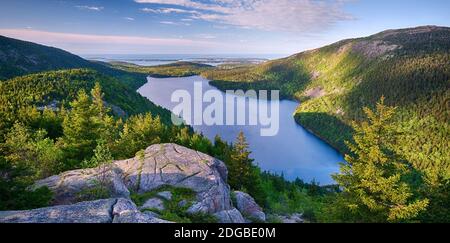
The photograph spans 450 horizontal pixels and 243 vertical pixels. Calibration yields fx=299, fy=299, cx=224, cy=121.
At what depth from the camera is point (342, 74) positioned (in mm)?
188750

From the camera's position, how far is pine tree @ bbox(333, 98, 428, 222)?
1346 centimetres

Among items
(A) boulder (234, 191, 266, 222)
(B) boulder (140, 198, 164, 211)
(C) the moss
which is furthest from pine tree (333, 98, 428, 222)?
(B) boulder (140, 198, 164, 211)

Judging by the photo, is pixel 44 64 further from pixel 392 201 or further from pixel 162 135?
pixel 392 201

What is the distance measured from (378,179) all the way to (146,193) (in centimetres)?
1096

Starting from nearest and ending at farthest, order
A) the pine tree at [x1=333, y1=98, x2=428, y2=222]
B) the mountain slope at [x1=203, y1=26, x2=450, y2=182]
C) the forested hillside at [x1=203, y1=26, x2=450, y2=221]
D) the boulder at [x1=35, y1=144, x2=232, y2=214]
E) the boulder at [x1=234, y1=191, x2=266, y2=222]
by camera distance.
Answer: the boulder at [x1=35, y1=144, x2=232, y2=214], the pine tree at [x1=333, y1=98, x2=428, y2=222], the boulder at [x1=234, y1=191, x2=266, y2=222], the forested hillside at [x1=203, y1=26, x2=450, y2=221], the mountain slope at [x1=203, y1=26, x2=450, y2=182]

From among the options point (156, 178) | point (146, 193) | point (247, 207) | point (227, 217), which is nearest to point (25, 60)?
point (156, 178)

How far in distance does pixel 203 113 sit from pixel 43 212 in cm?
12308

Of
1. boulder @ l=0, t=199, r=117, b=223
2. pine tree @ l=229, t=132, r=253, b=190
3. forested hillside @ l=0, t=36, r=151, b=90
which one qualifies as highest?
forested hillside @ l=0, t=36, r=151, b=90

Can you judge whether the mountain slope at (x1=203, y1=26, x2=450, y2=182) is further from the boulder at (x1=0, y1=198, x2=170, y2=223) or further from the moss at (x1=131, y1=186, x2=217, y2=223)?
the boulder at (x1=0, y1=198, x2=170, y2=223)

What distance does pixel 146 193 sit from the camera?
14.6 meters

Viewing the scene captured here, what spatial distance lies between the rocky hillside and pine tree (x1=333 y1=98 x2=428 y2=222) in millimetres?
5964

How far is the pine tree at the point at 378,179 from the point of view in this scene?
13.5m

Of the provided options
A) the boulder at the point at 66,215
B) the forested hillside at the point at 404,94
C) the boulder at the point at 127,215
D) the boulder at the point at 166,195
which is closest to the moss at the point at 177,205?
the boulder at the point at 166,195

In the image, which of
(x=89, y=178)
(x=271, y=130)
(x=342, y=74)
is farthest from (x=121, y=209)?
(x=342, y=74)
